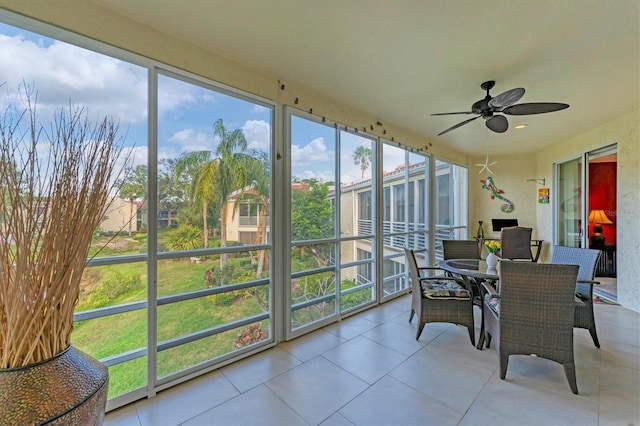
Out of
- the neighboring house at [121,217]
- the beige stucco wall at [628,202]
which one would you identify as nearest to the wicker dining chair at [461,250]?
the beige stucco wall at [628,202]

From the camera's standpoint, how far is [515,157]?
6.20 metres

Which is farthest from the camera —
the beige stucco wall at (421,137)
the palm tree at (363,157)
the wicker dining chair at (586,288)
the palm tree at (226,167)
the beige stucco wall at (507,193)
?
the beige stucco wall at (507,193)

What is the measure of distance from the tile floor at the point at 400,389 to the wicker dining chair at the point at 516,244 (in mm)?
1705

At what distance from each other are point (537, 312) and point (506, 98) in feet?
5.53

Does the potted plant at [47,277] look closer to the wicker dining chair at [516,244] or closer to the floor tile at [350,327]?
the floor tile at [350,327]

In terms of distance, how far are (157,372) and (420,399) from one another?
1.90m

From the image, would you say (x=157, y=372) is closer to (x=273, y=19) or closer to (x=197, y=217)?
(x=197, y=217)

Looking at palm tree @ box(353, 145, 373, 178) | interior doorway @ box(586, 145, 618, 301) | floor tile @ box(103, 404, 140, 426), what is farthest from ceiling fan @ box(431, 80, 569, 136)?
floor tile @ box(103, 404, 140, 426)

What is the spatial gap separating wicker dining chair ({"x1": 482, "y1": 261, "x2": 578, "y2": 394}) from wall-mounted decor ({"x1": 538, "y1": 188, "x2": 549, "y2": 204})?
483 cm

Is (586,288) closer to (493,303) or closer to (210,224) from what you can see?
(493,303)

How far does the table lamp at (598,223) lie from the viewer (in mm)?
4742

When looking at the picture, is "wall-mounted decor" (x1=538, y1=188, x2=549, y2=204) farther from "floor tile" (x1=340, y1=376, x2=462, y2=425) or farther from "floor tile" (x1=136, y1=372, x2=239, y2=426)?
"floor tile" (x1=136, y1=372, x2=239, y2=426)

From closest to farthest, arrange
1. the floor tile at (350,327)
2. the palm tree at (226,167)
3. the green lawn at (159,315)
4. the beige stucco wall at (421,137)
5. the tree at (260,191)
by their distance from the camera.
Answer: the beige stucco wall at (421,137) < the green lawn at (159,315) < the palm tree at (226,167) < the tree at (260,191) < the floor tile at (350,327)

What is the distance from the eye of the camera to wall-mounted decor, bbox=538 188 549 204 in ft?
18.6
